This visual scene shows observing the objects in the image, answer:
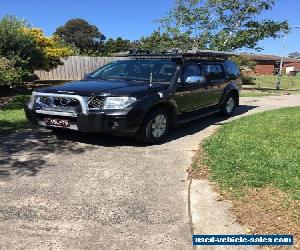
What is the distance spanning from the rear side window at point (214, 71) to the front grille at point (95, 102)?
3394mm

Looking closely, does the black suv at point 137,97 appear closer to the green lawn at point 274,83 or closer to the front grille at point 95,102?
the front grille at point 95,102

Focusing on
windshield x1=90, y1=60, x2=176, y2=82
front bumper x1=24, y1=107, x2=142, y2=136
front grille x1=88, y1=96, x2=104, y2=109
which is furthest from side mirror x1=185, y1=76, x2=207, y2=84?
front grille x1=88, y1=96, x2=104, y2=109

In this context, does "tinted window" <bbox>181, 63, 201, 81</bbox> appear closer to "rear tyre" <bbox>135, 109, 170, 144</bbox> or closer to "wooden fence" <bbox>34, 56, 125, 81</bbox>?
"rear tyre" <bbox>135, 109, 170, 144</bbox>

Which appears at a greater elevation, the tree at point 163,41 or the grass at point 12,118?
the tree at point 163,41

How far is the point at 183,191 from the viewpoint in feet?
17.4

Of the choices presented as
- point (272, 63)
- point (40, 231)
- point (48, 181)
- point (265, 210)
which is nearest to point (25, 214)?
point (40, 231)

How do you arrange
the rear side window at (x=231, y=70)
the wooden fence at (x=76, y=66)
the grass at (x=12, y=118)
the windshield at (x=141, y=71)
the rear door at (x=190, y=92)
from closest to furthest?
the windshield at (x=141, y=71) → the rear door at (x=190, y=92) → the grass at (x=12, y=118) → the rear side window at (x=231, y=70) → the wooden fence at (x=76, y=66)

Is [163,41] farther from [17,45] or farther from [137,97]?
[137,97]

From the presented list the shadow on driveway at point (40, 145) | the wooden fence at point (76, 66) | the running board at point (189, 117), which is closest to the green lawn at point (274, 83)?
the wooden fence at point (76, 66)

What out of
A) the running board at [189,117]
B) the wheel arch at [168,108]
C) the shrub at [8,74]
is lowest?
the running board at [189,117]

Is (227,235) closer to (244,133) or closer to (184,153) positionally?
(184,153)

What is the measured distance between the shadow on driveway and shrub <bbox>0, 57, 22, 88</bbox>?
6.90m

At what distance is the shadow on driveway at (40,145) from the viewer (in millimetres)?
6121

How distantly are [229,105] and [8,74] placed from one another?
815 centimetres
